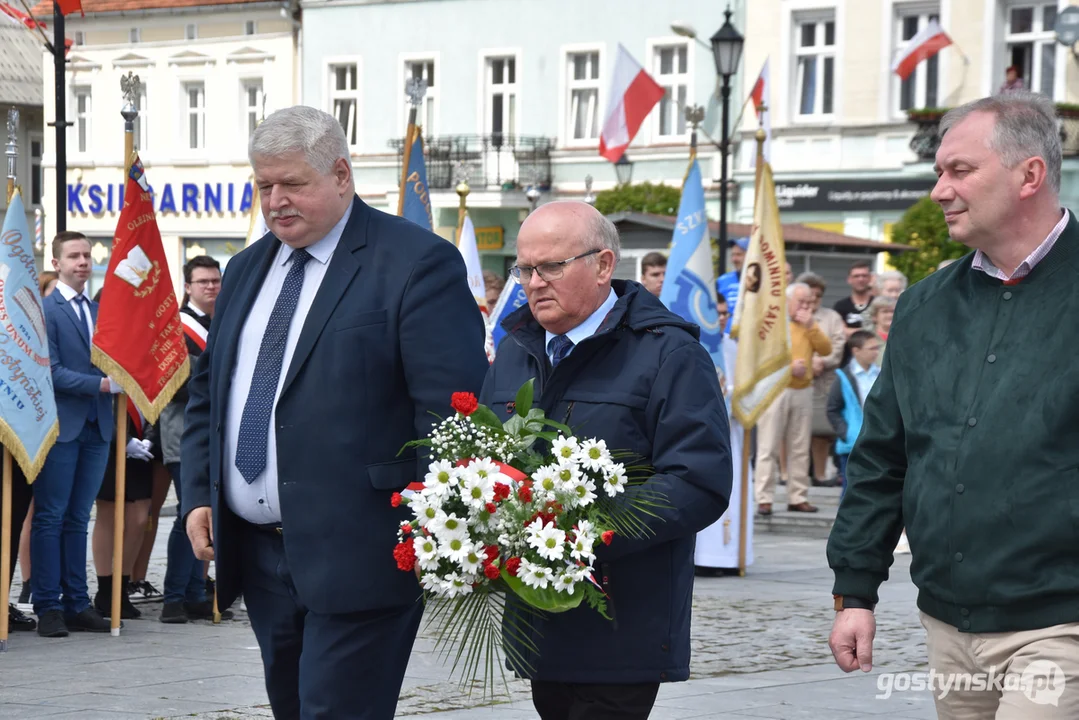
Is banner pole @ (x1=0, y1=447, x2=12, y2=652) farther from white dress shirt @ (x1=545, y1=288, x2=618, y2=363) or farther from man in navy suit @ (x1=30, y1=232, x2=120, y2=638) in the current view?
white dress shirt @ (x1=545, y1=288, x2=618, y2=363)

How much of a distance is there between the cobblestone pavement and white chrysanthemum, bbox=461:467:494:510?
2.34 m

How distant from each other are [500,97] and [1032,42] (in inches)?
471

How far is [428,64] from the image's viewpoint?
39469 millimetres

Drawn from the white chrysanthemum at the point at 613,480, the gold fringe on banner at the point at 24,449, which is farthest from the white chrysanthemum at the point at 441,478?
the gold fringe on banner at the point at 24,449

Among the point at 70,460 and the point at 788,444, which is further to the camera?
the point at 788,444

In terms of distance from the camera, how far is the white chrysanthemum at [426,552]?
4.11 metres

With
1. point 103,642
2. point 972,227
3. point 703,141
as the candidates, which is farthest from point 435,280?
point 703,141

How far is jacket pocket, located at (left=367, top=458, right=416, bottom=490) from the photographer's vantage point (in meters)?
4.82

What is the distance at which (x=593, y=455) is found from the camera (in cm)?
418

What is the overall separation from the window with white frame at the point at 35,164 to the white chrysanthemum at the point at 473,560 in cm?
4826

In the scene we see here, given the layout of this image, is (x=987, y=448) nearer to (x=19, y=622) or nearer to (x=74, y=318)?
(x=74, y=318)

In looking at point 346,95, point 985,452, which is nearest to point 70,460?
point 985,452

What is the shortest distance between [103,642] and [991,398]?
6.68m

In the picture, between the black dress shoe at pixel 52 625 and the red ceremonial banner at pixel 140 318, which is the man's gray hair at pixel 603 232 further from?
the black dress shoe at pixel 52 625
